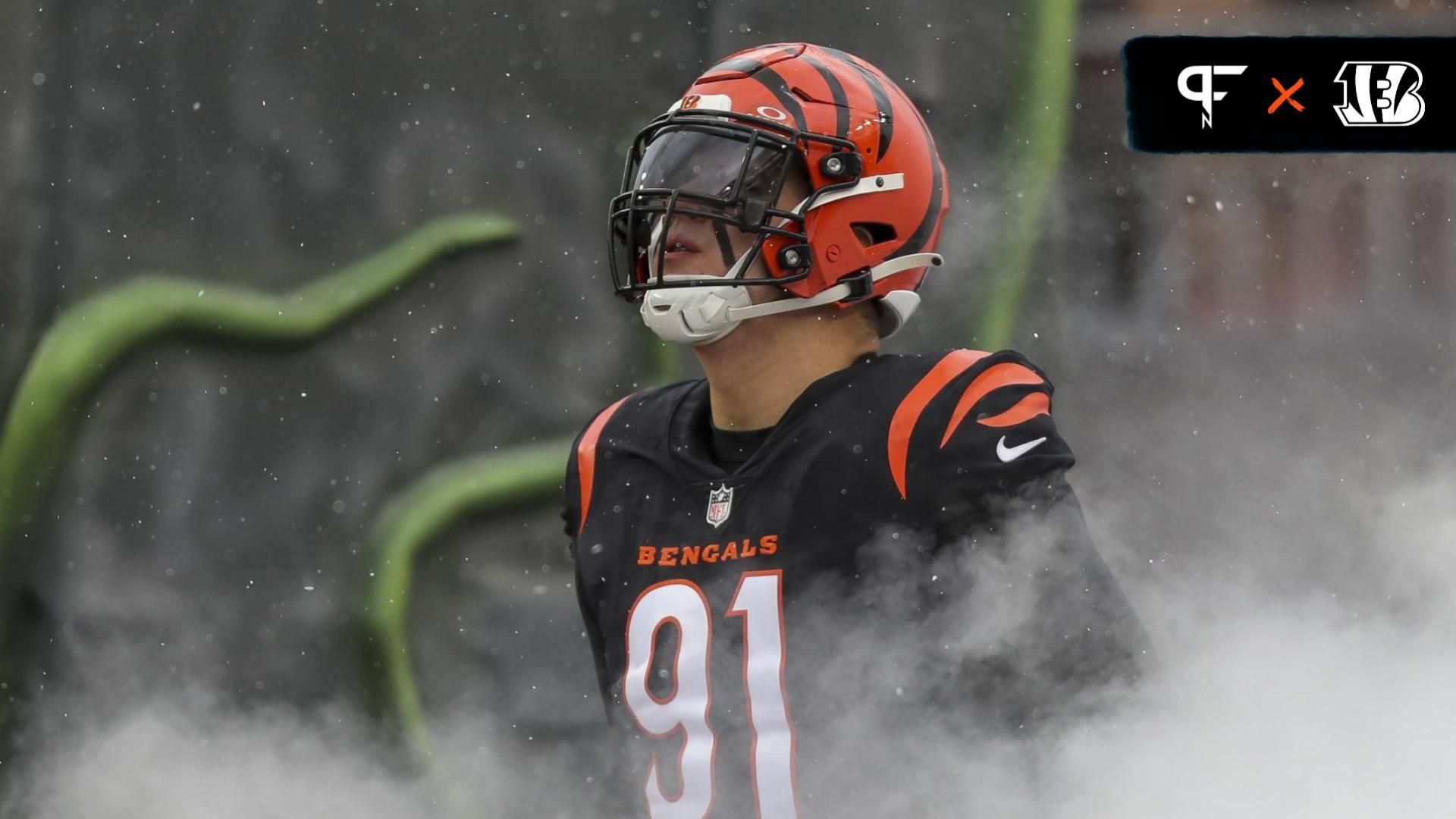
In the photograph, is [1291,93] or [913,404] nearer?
[913,404]

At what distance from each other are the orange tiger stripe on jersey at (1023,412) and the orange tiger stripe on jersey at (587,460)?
55cm

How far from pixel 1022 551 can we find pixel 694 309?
45 centimetres

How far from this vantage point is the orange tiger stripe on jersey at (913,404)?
1.84 meters

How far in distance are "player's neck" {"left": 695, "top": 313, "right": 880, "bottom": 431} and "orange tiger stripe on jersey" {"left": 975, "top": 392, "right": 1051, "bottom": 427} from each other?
26cm

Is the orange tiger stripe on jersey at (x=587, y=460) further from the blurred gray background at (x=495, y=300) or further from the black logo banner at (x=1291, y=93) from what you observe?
the black logo banner at (x=1291, y=93)

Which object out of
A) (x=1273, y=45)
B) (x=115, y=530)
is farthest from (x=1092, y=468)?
(x=115, y=530)

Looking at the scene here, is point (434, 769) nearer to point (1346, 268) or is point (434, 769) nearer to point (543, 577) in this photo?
point (543, 577)

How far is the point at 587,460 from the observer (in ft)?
7.06

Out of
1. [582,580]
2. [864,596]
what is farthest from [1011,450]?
[582,580]

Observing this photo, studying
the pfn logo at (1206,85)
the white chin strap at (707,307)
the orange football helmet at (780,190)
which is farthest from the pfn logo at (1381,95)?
→ the white chin strap at (707,307)

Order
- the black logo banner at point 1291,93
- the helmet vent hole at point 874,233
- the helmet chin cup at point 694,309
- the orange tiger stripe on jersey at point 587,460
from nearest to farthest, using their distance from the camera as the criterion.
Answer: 1. the helmet chin cup at point 694,309
2. the helmet vent hole at point 874,233
3. the orange tiger stripe on jersey at point 587,460
4. the black logo banner at point 1291,93

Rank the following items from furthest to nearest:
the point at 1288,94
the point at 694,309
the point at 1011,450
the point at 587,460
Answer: the point at 1288,94, the point at 587,460, the point at 694,309, the point at 1011,450

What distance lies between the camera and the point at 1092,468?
3.29 metres

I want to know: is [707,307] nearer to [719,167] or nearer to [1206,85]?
[719,167]
